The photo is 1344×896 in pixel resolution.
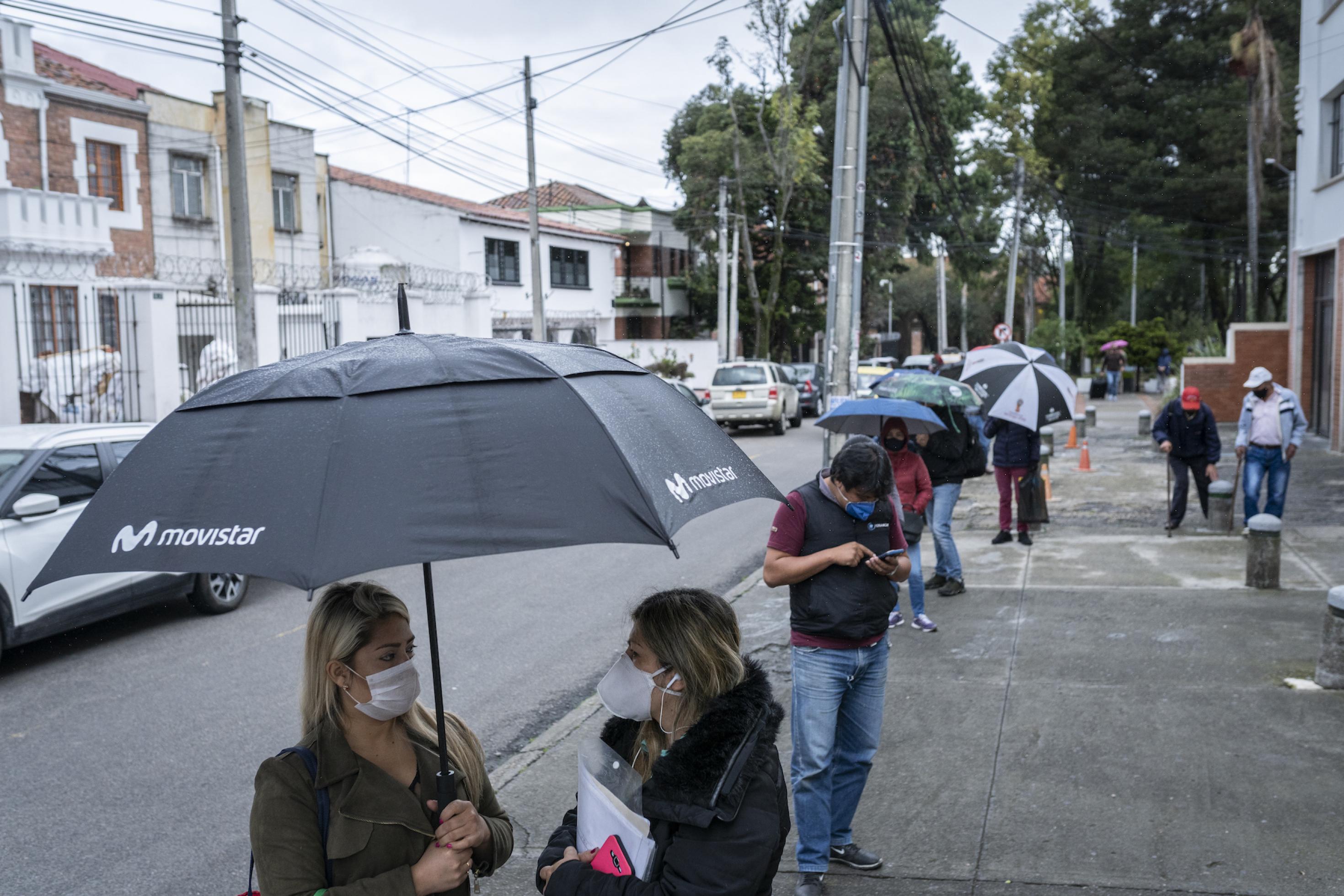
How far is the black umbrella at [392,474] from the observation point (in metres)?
2.14

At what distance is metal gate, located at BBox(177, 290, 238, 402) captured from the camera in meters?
18.2

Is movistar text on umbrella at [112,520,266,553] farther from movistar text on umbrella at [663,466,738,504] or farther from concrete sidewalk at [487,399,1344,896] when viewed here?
concrete sidewalk at [487,399,1344,896]

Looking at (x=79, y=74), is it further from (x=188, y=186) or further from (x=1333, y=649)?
(x=1333, y=649)

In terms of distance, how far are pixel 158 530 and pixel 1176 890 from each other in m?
3.88

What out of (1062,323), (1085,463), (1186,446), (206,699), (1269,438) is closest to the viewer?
(206,699)

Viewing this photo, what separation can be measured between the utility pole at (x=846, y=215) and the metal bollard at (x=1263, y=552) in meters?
3.76

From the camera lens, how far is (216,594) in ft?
30.8

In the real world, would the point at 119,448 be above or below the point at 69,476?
above

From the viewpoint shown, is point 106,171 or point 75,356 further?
point 106,171

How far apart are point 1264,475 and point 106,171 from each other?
2350 cm

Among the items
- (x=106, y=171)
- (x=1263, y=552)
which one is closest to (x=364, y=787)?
(x=1263, y=552)

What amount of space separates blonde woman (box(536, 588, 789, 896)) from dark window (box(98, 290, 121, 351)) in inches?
689

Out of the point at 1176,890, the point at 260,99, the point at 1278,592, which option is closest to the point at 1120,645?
the point at 1278,592

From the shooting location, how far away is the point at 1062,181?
43.1 meters
